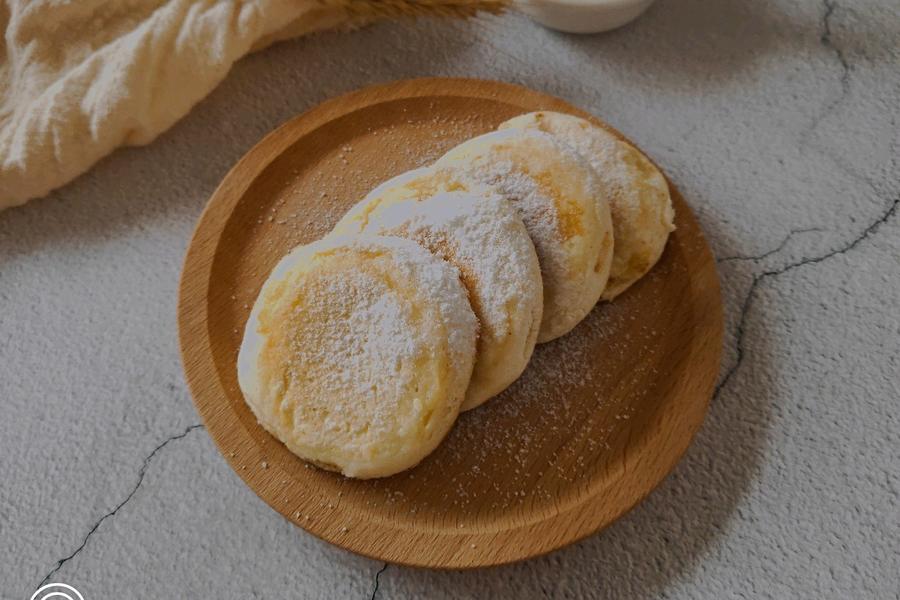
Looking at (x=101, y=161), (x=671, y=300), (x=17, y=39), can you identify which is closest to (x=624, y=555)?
(x=671, y=300)

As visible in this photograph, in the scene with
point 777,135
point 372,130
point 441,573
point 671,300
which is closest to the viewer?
point 441,573

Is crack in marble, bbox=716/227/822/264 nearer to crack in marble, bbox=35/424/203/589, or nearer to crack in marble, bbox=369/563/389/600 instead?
crack in marble, bbox=369/563/389/600

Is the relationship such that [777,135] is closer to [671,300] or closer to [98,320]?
[671,300]

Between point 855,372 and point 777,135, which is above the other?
Answer: point 777,135

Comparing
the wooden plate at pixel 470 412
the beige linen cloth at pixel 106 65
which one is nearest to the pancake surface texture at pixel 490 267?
the wooden plate at pixel 470 412

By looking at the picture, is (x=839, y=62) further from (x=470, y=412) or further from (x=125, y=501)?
(x=125, y=501)

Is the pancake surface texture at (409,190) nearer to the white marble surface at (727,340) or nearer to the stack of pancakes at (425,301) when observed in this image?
the stack of pancakes at (425,301)

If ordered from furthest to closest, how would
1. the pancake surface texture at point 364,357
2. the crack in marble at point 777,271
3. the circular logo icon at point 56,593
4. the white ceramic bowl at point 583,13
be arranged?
the white ceramic bowl at point 583,13 < the crack in marble at point 777,271 < the circular logo icon at point 56,593 < the pancake surface texture at point 364,357

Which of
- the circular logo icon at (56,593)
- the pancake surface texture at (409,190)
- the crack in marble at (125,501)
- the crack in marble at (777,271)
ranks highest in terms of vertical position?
the pancake surface texture at (409,190)
